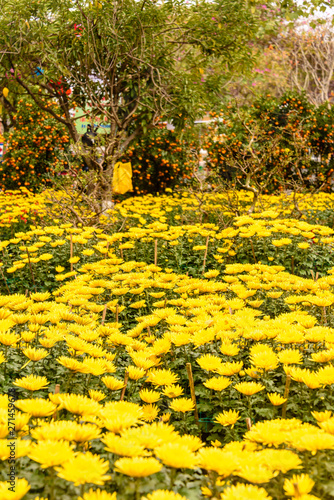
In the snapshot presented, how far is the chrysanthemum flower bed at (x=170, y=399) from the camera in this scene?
96 cm

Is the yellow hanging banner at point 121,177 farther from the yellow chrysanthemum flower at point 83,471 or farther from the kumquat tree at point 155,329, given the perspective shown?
the yellow chrysanthemum flower at point 83,471

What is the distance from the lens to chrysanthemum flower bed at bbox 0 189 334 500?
0.96 m

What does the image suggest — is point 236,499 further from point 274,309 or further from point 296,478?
point 274,309

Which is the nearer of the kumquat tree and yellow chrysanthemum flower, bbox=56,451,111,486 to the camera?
yellow chrysanthemum flower, bbox=56,451,111,486

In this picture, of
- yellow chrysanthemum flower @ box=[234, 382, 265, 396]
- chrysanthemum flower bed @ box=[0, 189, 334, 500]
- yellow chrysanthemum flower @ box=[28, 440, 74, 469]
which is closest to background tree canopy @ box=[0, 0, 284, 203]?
chrysanthemum flower bed @ box=[0, 189, 334, 500]

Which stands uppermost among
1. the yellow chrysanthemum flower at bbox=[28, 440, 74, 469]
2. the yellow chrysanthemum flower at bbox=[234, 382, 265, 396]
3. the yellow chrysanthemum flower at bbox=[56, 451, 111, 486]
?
the yellow chrysanthemum flower at bbox=[28, 440, 74, 469]

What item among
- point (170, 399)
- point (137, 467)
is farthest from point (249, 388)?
point (137, 467)

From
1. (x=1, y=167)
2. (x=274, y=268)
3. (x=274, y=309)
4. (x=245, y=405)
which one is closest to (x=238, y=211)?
(x=274, y=268)

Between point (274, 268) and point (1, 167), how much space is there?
787cm

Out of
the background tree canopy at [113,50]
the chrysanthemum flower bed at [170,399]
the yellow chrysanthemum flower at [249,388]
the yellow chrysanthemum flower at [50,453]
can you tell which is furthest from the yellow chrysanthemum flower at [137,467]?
the background tree canopy at [113,50]

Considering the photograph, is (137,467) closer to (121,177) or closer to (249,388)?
(249,388)

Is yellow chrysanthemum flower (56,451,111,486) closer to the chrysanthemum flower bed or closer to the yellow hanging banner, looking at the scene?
the chrysanthemum flower bed

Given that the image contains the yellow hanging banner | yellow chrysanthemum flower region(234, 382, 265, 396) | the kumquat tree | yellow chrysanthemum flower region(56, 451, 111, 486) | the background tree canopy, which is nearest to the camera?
yellow chrysanthemum flower region(56, 451, 111, 486)

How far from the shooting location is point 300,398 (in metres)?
1.72
